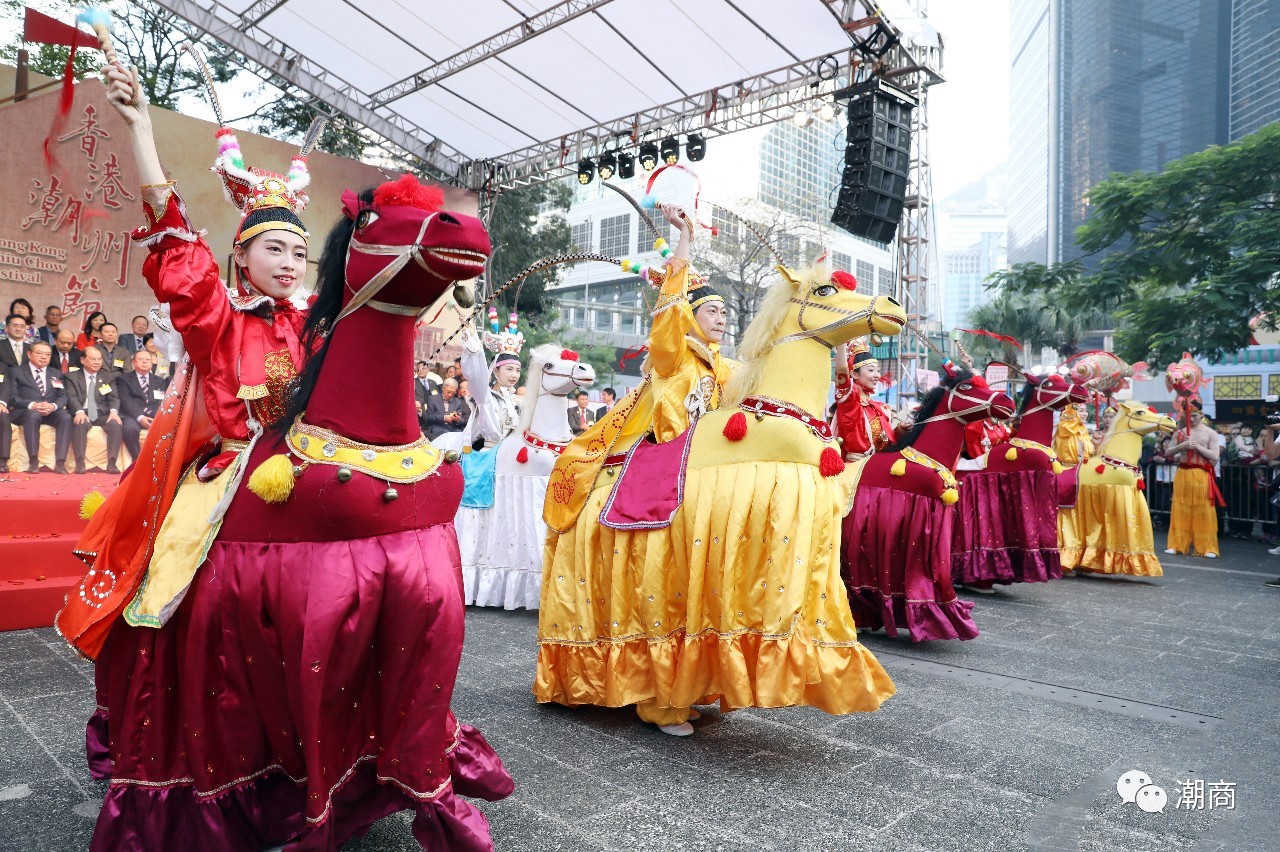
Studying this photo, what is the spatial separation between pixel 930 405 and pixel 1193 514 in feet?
26.4

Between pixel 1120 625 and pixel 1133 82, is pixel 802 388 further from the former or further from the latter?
pixel 1133 82

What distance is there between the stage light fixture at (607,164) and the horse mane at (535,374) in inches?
288

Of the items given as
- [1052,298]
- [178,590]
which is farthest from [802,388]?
[1052,298]

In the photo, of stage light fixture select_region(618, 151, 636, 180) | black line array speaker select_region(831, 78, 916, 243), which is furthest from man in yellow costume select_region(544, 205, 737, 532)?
stage light fixture select_region(618, 151, 636, 180)

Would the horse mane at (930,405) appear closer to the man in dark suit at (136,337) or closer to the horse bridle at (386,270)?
the horse bridle at (386,270)

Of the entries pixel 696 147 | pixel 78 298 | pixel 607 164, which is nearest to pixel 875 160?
pixel 696 147

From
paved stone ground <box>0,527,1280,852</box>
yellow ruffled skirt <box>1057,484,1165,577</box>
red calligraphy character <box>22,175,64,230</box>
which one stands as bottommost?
paved stone ground <box>0,527,1280,852</box>

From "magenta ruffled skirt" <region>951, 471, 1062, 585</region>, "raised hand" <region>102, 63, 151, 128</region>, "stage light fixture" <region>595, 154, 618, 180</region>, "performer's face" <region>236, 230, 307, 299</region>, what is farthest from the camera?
"stage light fixture" <region>595, 154, 618, 180</region>

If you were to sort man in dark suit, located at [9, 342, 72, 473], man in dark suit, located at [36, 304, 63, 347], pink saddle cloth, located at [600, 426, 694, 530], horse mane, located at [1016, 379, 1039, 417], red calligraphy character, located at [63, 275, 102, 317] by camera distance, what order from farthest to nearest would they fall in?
red calligraphy character, located at [63, 275, 102, 317], man in dark suit, located at [36, 304, 63, 347], man in dark suit, located at [9, 342, 72, 473], horse mane, located at [1016, 379, 1039, 417], pink saddle cloth, located at [600, 426, 694, 530]

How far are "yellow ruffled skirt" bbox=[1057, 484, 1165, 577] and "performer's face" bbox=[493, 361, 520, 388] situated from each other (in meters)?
6.18

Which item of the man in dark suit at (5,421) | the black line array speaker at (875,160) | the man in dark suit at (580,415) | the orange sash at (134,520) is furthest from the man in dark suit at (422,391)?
the orange sash at (134,520)

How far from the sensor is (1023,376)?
27.5ft

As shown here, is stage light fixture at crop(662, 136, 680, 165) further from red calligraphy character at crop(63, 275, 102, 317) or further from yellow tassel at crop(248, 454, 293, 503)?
yellow tassel at crop(248, 454, 293, 503)

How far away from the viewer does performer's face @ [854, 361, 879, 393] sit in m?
6.23
